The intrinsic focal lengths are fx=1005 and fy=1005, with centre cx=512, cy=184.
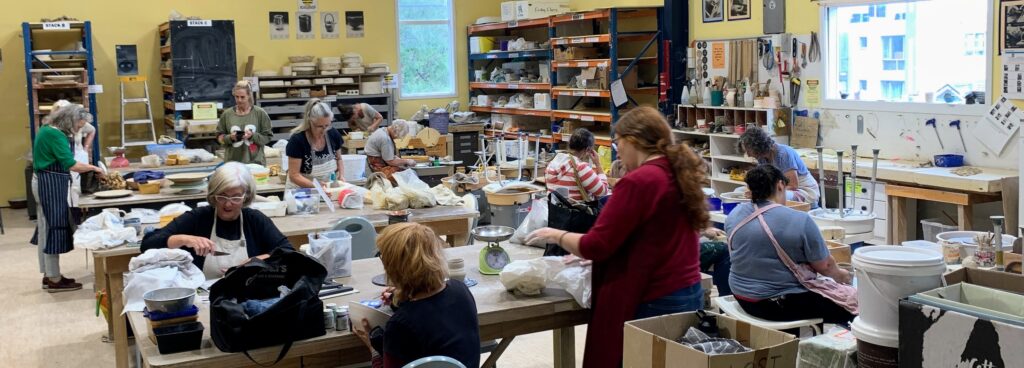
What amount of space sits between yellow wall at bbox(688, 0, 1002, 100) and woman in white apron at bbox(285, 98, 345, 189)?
4508mm

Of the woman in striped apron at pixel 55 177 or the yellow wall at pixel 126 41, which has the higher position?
the yellow wall at pixel 126 41

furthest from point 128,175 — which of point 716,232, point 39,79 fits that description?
point 716,232

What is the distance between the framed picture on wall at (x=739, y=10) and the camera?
9.62 metres

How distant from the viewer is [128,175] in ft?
25.3

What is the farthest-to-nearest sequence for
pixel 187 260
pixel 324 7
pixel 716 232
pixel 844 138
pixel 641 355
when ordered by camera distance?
pixel 324 7
pixel 844 138
pixel 716 232
pixel 187 260
pixel 641 355

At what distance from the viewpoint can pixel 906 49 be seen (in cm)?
812

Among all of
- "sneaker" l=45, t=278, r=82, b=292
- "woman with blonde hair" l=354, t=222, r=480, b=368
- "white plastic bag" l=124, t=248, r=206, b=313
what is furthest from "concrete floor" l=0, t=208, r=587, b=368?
"woman with blonde hair" l=354, t=222, r=480, b=368

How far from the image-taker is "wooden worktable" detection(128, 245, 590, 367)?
10.6ft

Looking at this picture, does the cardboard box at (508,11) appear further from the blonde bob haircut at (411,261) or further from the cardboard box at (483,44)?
the blonde bob haircut at (411,261)

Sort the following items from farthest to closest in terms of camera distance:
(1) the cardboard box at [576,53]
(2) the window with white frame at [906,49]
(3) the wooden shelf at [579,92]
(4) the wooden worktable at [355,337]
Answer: (1) the cardboard box at [576,53]
(3) the wooden shelf at [579,92]
(2) the window with white frame at [906,49]
(4) the wooden worktable at [355,337]

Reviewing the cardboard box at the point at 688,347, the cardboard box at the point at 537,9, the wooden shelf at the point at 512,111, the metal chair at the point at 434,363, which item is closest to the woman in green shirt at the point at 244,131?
the wooden shelf at the point at 512,111

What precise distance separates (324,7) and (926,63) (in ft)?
25.2

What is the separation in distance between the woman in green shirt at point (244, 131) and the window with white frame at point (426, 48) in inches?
205

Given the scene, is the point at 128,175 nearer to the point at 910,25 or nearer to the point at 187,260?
the point at 187,260
